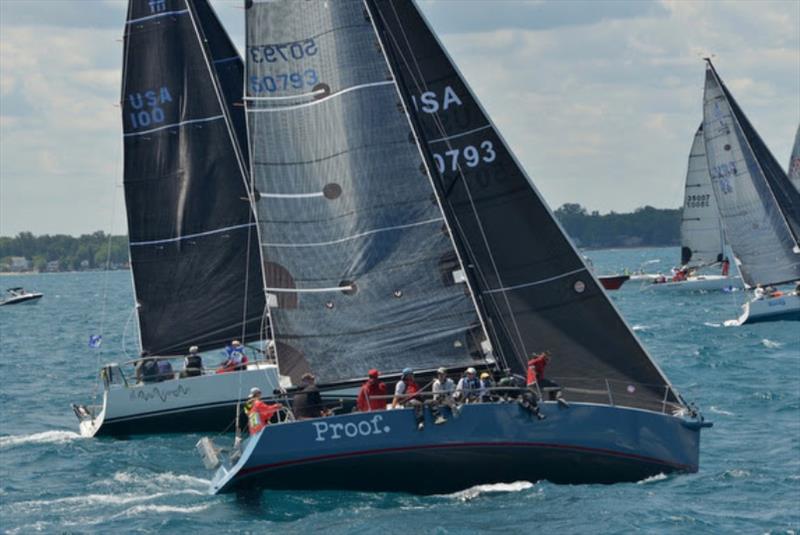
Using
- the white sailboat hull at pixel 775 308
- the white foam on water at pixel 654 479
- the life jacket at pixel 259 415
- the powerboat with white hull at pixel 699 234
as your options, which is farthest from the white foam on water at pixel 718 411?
the powerboat with white hull at pixel 699 234

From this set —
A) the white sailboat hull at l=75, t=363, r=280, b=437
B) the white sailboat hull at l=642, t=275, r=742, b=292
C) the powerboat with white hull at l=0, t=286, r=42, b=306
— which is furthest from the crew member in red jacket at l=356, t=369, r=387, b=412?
the powerboat with white hull at l=0, t=286, r=42, b=306

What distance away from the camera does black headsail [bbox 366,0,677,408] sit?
25703 millimetres

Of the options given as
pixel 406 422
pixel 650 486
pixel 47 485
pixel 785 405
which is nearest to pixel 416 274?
pixel 406 422

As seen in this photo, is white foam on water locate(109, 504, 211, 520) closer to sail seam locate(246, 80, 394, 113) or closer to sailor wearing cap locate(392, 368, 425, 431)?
sailor wearing cap locate(392, 368, 425, 431)

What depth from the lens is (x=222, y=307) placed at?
116 ft

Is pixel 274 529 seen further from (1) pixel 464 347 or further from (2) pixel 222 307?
(2) pixel 222 307

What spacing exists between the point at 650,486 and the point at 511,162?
5.60 metres

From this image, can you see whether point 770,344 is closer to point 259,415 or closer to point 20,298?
point 259,415

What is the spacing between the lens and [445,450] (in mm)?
23344

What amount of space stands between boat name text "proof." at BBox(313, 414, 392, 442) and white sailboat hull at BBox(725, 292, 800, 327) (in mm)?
36807

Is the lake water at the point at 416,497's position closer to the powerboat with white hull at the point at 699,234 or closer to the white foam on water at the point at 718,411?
the white foam on water at the point at 718,411

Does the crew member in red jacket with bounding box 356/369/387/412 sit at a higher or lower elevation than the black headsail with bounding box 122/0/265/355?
lower

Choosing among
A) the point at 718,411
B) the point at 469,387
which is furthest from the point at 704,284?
the point at 469,387

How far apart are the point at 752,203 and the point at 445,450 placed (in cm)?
3791
